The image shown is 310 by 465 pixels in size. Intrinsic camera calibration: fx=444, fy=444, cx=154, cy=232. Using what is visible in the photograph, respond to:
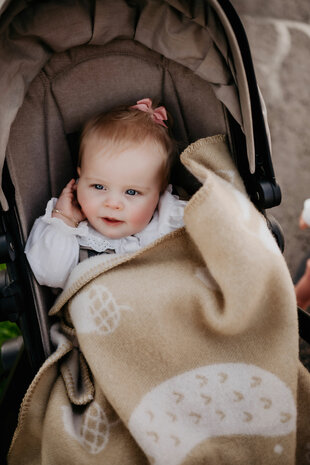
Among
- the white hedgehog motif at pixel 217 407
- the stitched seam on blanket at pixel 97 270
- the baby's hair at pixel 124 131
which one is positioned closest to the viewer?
the white hedgehog motif at pixel 217 407

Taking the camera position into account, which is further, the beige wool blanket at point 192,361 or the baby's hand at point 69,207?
the baby's hand at point 69,207

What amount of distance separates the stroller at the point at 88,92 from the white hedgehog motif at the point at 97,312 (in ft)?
0.48

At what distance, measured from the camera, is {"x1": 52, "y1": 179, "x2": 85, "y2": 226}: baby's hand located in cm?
122

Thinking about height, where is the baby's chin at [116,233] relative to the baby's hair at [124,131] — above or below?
below

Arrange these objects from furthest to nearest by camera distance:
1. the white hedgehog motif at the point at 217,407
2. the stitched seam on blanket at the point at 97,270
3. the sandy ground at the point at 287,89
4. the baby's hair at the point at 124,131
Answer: the sandy ground at the point at 287,89 → the baby's hair at the point at 124,131 → the stitched seam on blanket at the point at 97,270 → the white hedgehog motif at the point at 217,407

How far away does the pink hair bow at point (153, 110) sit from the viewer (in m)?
1.23

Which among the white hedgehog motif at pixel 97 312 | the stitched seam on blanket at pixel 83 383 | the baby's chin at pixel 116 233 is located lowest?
the stitched seam on blanket at pixel 83 383

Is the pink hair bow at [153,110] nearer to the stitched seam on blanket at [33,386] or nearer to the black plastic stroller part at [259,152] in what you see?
the black plastic stroller part at [259,152]

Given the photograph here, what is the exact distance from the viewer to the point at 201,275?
3.53 feet

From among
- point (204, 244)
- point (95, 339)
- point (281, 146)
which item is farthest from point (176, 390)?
point (281, 146)

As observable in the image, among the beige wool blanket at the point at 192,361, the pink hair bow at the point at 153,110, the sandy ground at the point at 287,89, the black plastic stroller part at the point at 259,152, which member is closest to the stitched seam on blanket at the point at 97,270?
the beige wool blanket at the point at 192,361

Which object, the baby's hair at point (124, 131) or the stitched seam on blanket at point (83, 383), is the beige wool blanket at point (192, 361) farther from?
the baby's hair at point (124, 131)

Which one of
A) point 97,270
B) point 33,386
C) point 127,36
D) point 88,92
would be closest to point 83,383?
point 33,386

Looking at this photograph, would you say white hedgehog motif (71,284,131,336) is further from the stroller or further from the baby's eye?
the baby's eye
